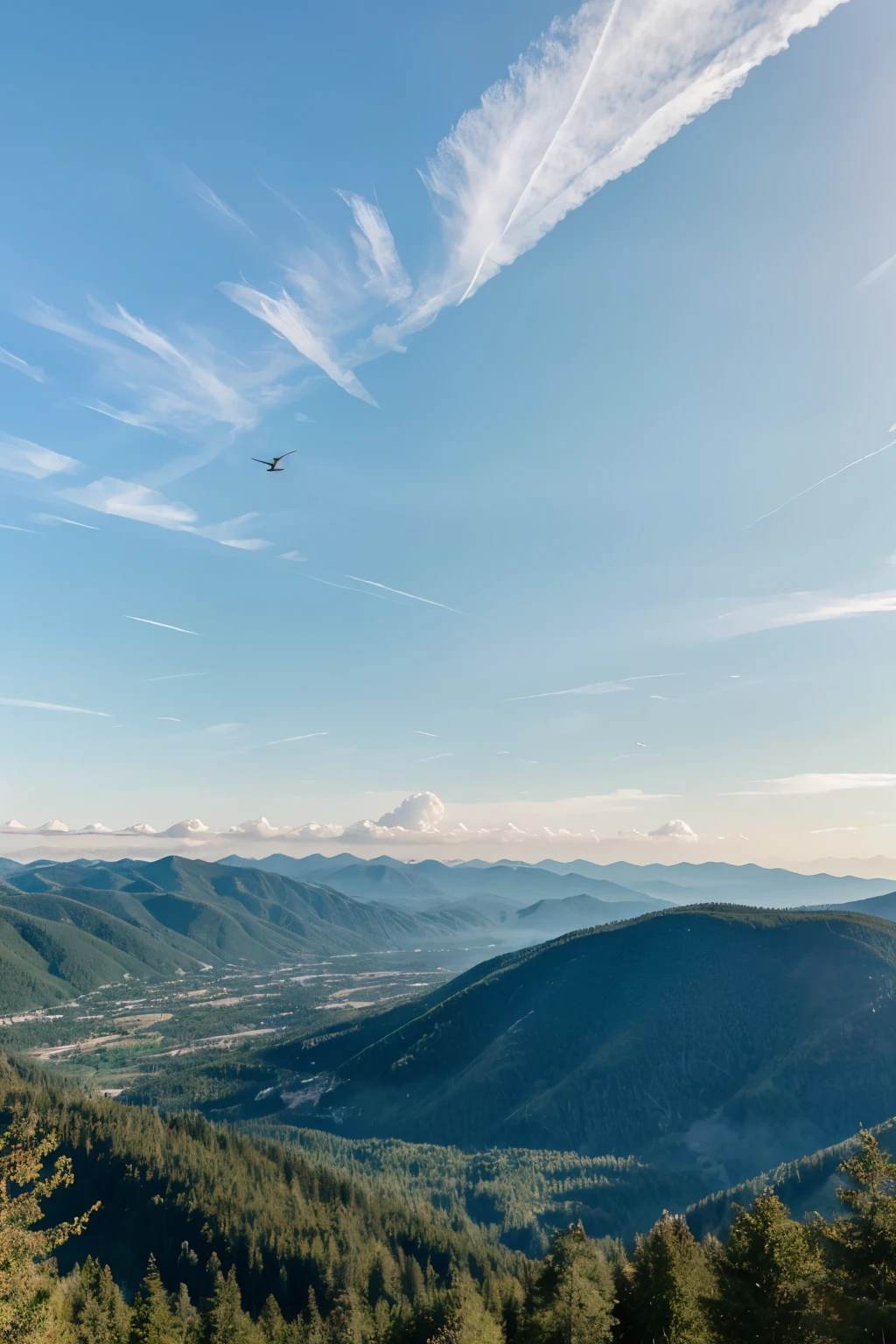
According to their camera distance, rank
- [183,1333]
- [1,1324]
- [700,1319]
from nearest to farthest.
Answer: [1,1324] < [700,1319] < [183,1333]

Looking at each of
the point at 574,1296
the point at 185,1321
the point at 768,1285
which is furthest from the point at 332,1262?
the point at 768,1285

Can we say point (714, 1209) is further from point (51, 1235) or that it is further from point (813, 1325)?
point (51, 1235)

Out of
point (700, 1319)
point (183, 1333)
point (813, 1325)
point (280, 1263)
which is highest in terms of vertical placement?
point (813, 1325)

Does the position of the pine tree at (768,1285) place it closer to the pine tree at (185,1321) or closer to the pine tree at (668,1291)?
the pine tree at (668,1291)

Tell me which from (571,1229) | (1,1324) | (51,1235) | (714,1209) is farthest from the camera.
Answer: (714,1209)

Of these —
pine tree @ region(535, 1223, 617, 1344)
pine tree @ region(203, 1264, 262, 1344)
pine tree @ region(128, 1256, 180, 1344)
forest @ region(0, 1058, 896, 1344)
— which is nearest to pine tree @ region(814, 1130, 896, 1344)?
forest @ region(0, 1058, 896, 1344)

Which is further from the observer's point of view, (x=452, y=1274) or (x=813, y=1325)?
(x=452, y=1274)

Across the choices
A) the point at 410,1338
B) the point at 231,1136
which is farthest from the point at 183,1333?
the point at 231,1136

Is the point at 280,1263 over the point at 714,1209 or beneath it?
over
